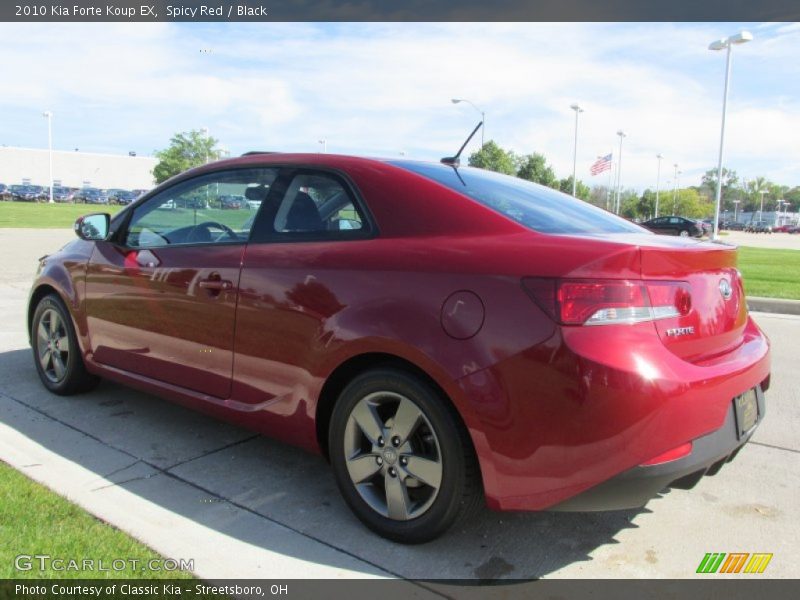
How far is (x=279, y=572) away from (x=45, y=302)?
312 centimetres

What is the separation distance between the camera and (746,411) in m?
2.63

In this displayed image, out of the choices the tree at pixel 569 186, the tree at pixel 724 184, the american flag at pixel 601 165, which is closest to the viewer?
the american flag at pixel 601 165

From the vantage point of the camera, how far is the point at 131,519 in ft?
9.59

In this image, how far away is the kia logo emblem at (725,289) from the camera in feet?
8.98

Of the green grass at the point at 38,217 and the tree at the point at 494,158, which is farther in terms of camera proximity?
the tree at the point at 494,158

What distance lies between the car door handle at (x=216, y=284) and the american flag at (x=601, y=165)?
38.3 m

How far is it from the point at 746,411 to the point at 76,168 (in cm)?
11586

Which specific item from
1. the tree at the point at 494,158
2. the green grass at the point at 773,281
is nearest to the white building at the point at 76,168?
the tree at the point at 494,158

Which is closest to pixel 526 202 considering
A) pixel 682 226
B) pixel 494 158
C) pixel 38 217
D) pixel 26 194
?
pixel 38 217

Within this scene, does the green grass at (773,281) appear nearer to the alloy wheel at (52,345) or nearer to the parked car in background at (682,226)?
the alloy wheel at (52,345)

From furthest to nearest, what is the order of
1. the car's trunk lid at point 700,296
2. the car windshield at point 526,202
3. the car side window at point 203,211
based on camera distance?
the car side window at point 203,211
the car windshield at point 526,202
the car's trunk lid at point 700,296

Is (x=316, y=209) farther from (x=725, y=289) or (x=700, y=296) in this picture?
(x=725, y=289)
